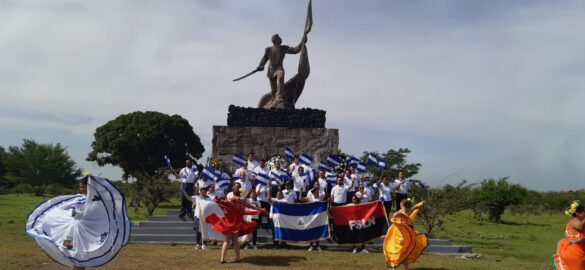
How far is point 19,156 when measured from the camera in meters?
49.3

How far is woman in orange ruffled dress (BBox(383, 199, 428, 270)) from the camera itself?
8.85 m

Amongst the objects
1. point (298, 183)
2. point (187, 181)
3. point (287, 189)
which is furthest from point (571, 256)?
point (187, 181)

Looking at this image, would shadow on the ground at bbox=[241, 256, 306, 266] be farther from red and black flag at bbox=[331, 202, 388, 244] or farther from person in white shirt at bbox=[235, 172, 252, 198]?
person in white shirt at bbox=[235, 172, 252, 198]

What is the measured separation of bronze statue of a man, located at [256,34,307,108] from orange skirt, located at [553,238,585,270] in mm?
12333

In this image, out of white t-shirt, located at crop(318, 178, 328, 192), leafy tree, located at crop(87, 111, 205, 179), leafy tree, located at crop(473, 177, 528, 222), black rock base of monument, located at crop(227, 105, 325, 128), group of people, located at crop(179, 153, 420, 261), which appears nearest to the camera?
group of people, located at crop(179, 153, 420, 261)

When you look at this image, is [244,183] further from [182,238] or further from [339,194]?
[339,194]

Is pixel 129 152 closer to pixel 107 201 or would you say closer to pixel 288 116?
pixel 288 116

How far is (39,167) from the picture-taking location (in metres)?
48.6

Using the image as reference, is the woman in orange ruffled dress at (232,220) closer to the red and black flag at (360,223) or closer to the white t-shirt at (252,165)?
the red and black flag at (360,223)

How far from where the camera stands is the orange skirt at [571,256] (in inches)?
296

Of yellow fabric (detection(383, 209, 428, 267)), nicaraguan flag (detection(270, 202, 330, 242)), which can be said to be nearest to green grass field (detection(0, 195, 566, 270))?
nicaraguan flag (detection(270, 202, 330, 242))

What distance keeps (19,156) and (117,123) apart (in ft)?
55.5

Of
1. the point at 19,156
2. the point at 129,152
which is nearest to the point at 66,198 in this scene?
the point at 129,152

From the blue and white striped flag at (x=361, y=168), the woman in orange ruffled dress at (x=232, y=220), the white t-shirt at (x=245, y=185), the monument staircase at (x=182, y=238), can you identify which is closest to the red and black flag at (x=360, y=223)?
the monument staircase at (x=182, y=238)
